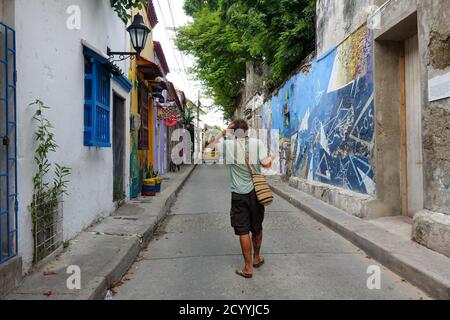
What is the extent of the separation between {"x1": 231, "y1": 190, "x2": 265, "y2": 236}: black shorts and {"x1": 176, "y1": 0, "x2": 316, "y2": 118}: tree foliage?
918cm

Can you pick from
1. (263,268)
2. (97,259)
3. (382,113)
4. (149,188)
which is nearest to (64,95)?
(97,259)

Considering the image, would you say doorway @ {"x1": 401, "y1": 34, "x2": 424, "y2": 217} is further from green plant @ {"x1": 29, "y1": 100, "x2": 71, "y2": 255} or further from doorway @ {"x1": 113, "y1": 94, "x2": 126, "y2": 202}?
doorway @ {"x1": 113, "y1": 94, "x2": 126, "y2": 202}

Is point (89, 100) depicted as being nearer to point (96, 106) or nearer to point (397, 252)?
point (96, 106)

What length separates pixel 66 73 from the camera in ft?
18.0

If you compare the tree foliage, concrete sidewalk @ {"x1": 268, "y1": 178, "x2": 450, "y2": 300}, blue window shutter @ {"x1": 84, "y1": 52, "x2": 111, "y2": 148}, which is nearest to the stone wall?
concrete sidewalk @ {"x1": 268, "y1": 178, "x2": 450, "y2": 300}

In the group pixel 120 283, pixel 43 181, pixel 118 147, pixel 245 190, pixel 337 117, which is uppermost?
pixel 337 117

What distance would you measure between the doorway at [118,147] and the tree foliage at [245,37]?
632 cm

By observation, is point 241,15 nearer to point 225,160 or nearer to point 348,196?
point 348,196

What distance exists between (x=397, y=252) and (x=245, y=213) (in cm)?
186

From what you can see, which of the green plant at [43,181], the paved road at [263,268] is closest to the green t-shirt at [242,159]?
the paved road at [263,268]

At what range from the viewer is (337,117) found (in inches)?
368

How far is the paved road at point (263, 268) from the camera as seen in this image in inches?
167

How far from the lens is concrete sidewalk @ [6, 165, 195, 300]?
3784 mm
